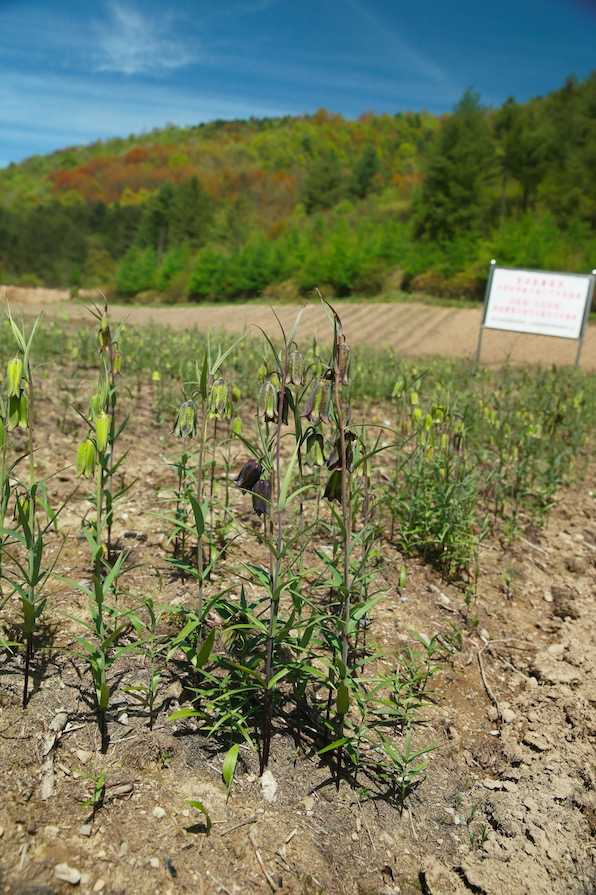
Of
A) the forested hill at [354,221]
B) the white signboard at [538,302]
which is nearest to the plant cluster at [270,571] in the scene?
the white signboard at [538,302]

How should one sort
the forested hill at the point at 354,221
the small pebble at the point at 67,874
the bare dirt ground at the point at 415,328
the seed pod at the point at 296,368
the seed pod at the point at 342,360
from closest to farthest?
the small pebble at the point at 67,874
the seed pod at the point at 342,360
the seed pod at the point at 296,368
the bare dirt ground at the point at 415,328
the forested hill at the point at 354,221

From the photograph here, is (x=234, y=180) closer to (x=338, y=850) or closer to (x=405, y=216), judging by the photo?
(x=405, y=216)

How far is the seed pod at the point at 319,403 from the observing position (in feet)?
5.82

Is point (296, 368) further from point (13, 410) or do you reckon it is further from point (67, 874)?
point (67, 874)

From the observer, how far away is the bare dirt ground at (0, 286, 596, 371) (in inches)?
Result: 647

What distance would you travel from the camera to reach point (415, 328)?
2047cm

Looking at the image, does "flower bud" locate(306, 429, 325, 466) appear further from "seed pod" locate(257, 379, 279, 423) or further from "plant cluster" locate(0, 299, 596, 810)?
"seed pod" locate(257, 379, 279, 423)

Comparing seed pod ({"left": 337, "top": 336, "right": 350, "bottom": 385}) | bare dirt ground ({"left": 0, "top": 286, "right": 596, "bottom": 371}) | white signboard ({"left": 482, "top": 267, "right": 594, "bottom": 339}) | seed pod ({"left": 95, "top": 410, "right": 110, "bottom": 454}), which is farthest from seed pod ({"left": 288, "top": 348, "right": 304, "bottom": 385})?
bare dirt ground ({"left": 0, "top": 286, "right": 596, "bottom": 371})

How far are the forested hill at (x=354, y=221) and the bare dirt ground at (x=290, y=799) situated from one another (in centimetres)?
2496

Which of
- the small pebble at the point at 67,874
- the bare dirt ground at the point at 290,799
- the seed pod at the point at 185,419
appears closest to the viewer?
the small pebble at the point at 67,874

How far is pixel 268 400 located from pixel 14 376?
70 cm

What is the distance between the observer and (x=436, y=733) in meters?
2.30

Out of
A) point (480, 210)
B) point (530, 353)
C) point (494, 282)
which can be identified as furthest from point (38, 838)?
point (480, 210)

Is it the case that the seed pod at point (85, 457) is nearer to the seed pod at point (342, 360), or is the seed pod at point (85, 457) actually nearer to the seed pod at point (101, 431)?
the seed pod at point (101, 431)
